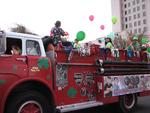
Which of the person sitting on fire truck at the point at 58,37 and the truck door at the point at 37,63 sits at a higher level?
the person sitting on fire truck at the point at 58,37

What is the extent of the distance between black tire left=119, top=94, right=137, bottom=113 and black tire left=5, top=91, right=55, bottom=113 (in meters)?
3.07

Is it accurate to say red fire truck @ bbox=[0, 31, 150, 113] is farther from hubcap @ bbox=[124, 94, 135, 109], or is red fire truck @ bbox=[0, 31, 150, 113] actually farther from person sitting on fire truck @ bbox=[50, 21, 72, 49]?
person sitting on fire truck @ bbox=[50, 21, 72, 49]

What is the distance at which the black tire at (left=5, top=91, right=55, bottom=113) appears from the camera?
6.67 meters

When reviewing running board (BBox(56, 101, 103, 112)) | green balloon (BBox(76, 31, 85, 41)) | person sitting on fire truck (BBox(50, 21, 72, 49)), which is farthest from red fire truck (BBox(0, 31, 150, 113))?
green balloon (BBox(76, 31, 85, 41))

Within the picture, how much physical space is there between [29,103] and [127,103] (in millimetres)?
4232

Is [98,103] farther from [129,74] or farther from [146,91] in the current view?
[146,91]

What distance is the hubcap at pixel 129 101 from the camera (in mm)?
10004

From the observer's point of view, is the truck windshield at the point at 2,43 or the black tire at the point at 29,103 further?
the black tire at the point at 29,103

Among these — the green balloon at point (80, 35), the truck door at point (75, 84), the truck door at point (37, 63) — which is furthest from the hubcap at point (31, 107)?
the green balloon at point (80, 35)

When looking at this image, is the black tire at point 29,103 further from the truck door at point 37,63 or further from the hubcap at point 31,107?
the truck door at point 37,63

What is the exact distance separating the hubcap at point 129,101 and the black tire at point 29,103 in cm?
343

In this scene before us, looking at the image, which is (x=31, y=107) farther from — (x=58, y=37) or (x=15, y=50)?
(x=58, y=37)

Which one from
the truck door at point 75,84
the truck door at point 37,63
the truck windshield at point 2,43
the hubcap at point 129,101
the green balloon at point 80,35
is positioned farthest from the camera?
the hubcap at point 129,101

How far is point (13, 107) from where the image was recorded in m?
6.63
